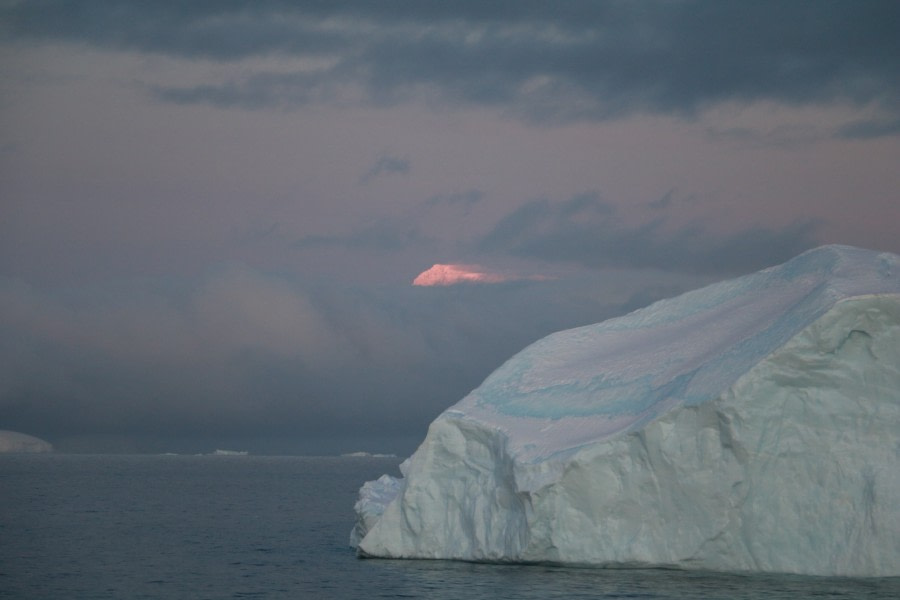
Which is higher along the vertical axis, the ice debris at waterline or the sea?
the ice debris at waterline

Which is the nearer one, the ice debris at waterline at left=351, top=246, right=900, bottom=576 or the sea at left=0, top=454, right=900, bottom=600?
the sea at left=0, top=454, right=900, bottom=600

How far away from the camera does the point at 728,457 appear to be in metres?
26.4

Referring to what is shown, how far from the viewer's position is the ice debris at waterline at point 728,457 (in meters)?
25.9

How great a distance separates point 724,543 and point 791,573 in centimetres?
160

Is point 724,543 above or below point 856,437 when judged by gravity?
below

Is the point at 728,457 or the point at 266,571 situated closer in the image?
the point at 728,457

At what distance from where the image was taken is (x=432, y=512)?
1176 inches

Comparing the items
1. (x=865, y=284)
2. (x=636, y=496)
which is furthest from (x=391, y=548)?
(x=865, y=284)

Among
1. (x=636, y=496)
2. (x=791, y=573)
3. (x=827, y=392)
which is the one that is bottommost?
(x=791, y=573)

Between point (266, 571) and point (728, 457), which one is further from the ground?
point (728, 457)

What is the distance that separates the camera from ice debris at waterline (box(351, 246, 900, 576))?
25906 mm

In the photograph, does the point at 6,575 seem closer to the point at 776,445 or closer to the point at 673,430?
the point at 673,430

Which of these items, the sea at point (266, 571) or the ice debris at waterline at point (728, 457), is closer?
the sea at point (266, 571)

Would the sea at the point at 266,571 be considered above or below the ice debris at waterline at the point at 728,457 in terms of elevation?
below
